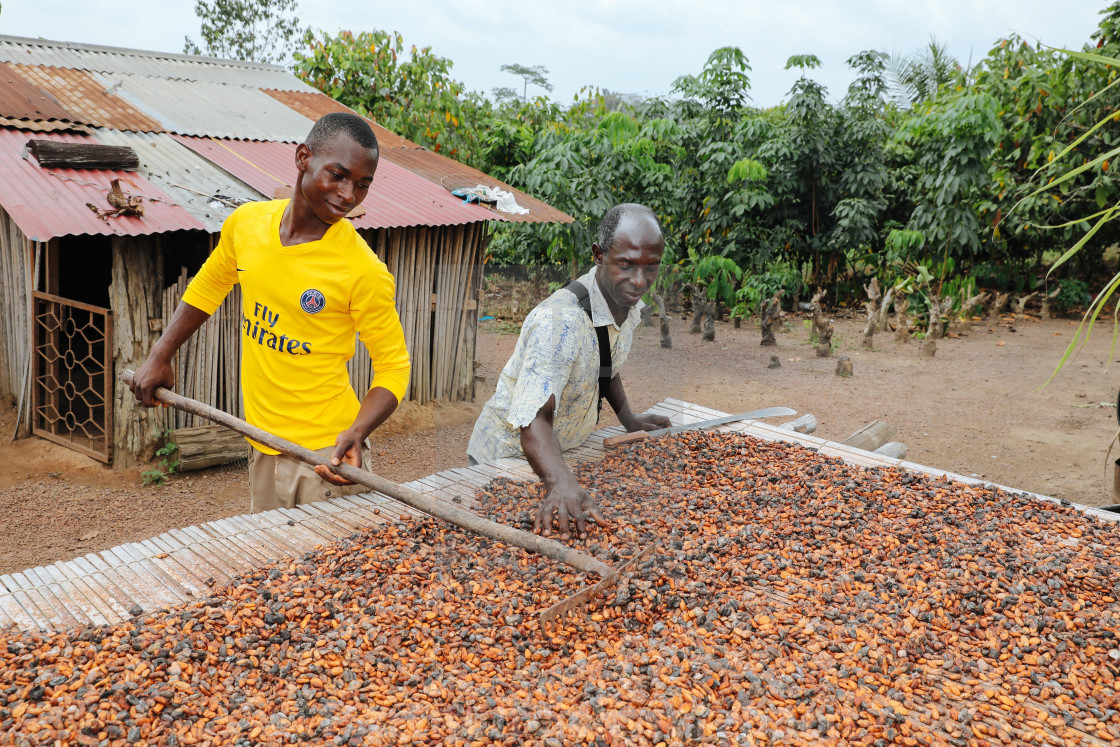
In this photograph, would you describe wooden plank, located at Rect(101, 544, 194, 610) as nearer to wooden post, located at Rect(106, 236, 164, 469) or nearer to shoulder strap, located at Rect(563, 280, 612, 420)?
shoulder strap, located at Rect(563, 280, 612, 420)

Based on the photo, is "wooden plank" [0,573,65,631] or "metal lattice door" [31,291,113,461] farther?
"metal lattice door" [31,291,113,461]

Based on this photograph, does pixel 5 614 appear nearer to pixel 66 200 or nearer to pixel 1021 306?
pixel 66 200

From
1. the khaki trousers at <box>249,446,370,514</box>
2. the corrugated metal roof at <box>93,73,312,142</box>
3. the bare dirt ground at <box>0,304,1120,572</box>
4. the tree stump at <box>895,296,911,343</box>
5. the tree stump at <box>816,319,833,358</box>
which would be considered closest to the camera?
the khaki trousers at <box>249,446,370,514</box>

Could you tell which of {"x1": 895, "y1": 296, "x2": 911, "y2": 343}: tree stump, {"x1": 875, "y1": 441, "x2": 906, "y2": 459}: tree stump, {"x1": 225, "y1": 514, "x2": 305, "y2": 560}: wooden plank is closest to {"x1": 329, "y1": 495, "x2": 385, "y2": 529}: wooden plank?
{"x1": 225, "y1": 514, "x2": 305, "y2": 560}: wooden plank

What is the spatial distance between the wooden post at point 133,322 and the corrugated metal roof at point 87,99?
1.31 meters

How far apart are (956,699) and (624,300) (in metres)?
1.33

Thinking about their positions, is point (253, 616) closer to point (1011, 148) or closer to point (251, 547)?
point (251, 547)

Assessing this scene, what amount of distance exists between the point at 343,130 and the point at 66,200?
348cm

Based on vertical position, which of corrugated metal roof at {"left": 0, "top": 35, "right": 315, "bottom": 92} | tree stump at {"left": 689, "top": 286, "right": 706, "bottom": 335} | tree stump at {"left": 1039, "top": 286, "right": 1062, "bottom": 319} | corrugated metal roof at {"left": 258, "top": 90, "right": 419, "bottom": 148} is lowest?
tree stump at {"left": 689, "top": 286, "right": 706, "bottom": 335}

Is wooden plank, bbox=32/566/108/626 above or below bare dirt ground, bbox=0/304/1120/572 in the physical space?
above

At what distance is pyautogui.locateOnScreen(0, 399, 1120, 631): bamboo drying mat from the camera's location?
72.3 inches

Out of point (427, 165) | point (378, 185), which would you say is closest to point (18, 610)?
point (378, 185)

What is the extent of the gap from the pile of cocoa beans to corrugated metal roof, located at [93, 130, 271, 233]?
3652 millimetres

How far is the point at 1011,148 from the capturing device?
1080 cm
